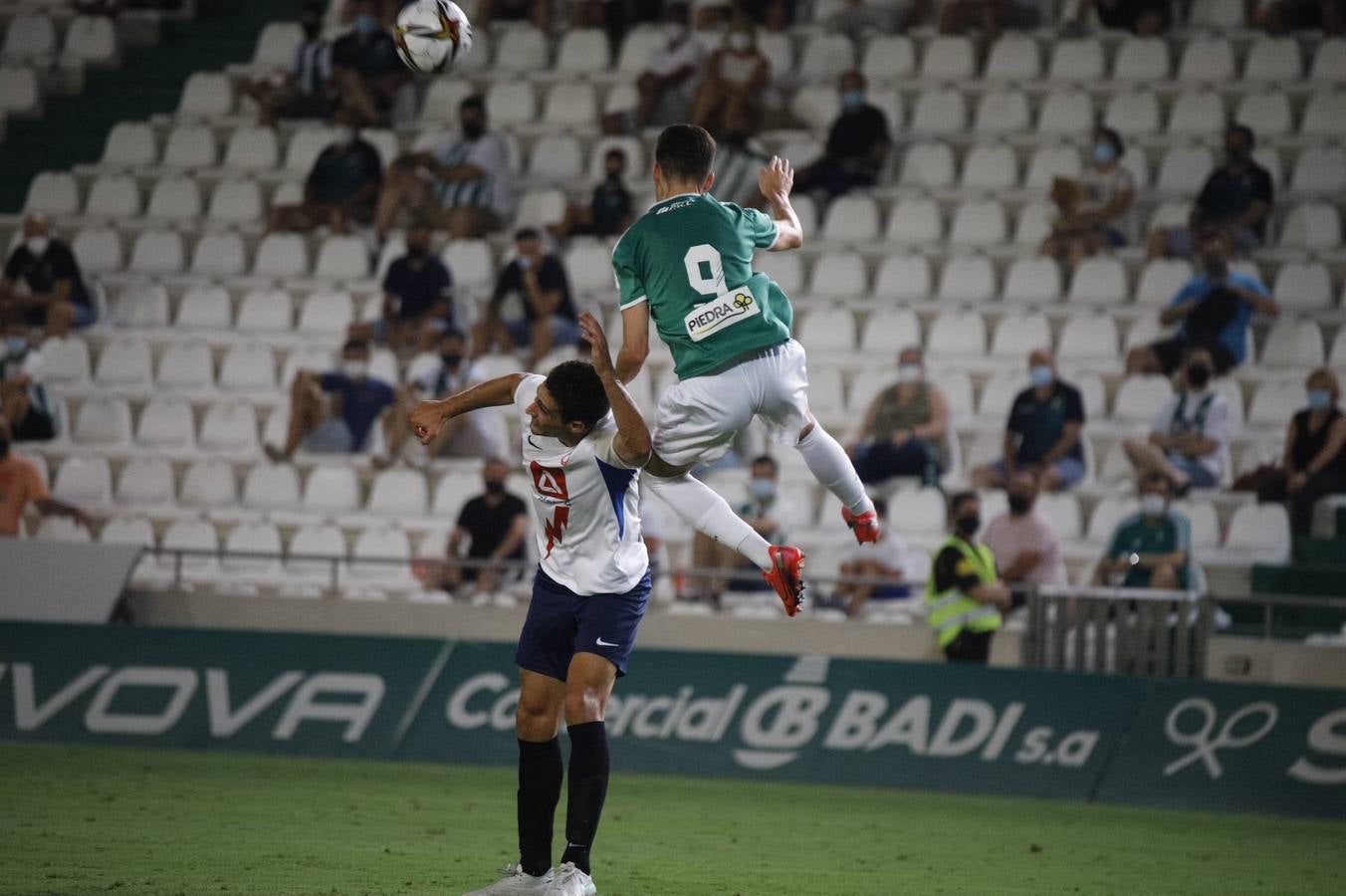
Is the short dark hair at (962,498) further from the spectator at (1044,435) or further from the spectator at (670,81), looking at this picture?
the spectator at (670,81)

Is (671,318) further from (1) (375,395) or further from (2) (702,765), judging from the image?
(1) (375,395)

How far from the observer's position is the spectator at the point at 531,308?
16.6 metres

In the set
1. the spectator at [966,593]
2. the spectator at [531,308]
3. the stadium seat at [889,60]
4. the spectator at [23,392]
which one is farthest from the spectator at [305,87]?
the spectator at [966,593]

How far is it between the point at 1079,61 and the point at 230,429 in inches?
336

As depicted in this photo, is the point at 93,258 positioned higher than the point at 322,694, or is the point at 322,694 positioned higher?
the point at 93,258

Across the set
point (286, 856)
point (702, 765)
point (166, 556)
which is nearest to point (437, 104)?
point (166, 556)

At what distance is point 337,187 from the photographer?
1872 cm

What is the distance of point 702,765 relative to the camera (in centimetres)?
1279

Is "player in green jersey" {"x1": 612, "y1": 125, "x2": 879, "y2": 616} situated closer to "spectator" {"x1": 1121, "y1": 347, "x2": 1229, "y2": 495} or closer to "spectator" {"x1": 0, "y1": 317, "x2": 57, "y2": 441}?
"spectator" {"x1": 1121, "y1": 347, "x2": 1229, "y2": 495}

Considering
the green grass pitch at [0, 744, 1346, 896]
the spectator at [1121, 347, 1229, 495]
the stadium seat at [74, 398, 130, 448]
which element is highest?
the spectator at [1121, 347, 1229, 495]

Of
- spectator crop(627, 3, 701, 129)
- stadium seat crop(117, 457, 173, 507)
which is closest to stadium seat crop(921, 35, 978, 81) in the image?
spectator crop(627, 3, 701, 129)

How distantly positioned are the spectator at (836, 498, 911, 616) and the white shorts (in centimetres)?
597

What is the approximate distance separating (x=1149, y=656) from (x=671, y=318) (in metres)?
6.02

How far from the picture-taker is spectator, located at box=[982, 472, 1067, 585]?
13.5 m
